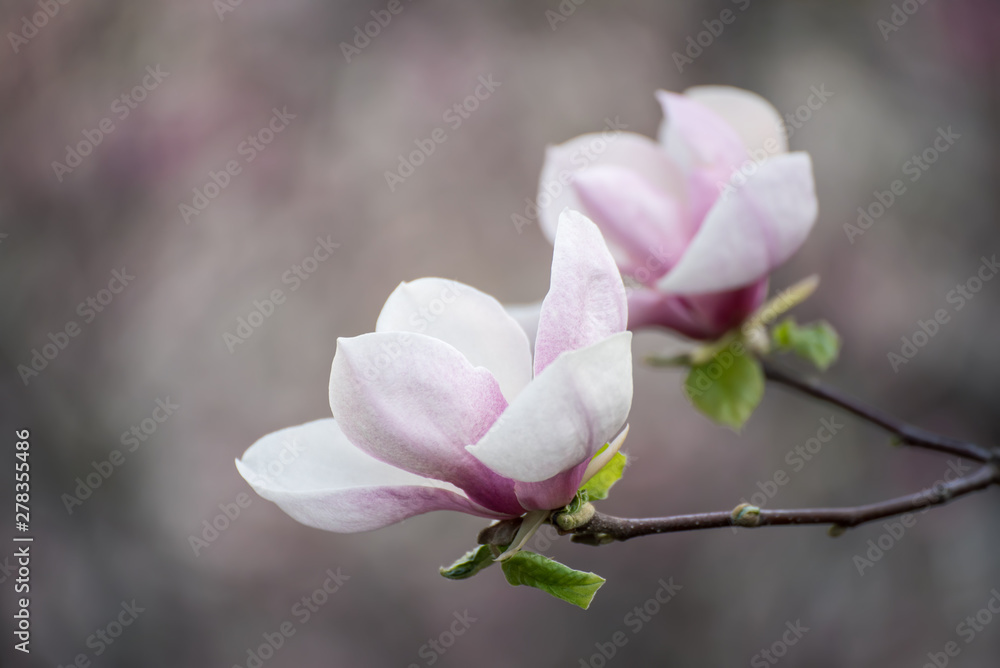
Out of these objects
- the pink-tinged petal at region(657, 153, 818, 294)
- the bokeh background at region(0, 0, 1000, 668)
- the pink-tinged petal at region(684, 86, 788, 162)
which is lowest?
the bokeh background at region(0, 0, 1000, 668)

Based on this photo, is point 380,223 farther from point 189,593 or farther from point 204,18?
point 189,593

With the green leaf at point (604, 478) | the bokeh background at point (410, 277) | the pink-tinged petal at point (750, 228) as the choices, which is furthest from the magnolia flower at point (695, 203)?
the bokeh background at point (410, 277)

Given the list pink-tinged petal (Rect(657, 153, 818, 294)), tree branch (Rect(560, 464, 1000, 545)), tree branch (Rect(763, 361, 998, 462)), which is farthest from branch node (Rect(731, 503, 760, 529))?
tree branch (Rect(763, 361, 998, 462))

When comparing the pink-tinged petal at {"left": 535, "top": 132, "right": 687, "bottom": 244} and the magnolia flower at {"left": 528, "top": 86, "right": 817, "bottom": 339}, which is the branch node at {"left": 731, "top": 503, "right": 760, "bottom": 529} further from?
the pink-tinged petal at {"left": 535, "top": 132, "right": 687, "bottom": 244}

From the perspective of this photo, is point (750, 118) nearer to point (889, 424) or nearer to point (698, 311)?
point (698, 311)

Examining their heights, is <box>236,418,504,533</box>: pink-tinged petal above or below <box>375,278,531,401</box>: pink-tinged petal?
below

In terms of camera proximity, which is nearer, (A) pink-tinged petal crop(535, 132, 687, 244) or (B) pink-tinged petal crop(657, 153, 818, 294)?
(B) pink-tinged petal crop(657, 153, 818, 294)

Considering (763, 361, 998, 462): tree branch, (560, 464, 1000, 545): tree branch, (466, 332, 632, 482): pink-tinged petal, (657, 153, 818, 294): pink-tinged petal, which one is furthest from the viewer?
(763, 361, 998, 462): tree branch
